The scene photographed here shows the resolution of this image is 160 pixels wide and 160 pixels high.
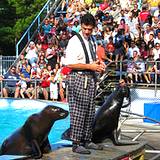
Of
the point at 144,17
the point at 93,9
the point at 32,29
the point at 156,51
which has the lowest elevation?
the point at 156,51

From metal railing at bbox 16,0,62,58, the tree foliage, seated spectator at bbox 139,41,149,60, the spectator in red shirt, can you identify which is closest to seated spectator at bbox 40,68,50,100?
seated spectator at bbox 139,41,149,60

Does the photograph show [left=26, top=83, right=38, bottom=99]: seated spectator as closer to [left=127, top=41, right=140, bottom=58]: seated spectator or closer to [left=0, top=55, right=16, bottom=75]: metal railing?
[left=0, top=55, right=16, bottom=75]: metal railing

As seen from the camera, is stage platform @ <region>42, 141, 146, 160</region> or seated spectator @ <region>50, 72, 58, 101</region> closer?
stage platform @ <region>42, 141, 146, 160</region>

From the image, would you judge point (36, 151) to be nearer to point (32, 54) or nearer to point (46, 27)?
point (32, 54)

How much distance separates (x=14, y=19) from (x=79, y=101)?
3446cm

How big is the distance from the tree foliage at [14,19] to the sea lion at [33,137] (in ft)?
98.1

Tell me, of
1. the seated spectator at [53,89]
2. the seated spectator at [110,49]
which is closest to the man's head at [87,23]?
the seated spectator at [110,49]

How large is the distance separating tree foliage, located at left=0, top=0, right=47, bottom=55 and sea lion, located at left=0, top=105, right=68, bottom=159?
29891 millimetres

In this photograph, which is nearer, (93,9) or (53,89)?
(53,89)

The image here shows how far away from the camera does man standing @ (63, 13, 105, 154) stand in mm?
5648

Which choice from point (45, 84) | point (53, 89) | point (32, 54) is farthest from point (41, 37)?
point (53, 89)

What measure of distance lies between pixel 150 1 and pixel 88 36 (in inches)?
518

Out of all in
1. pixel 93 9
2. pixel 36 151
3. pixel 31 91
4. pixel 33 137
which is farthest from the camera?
pixel 93 9

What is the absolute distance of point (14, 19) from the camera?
39.5m
